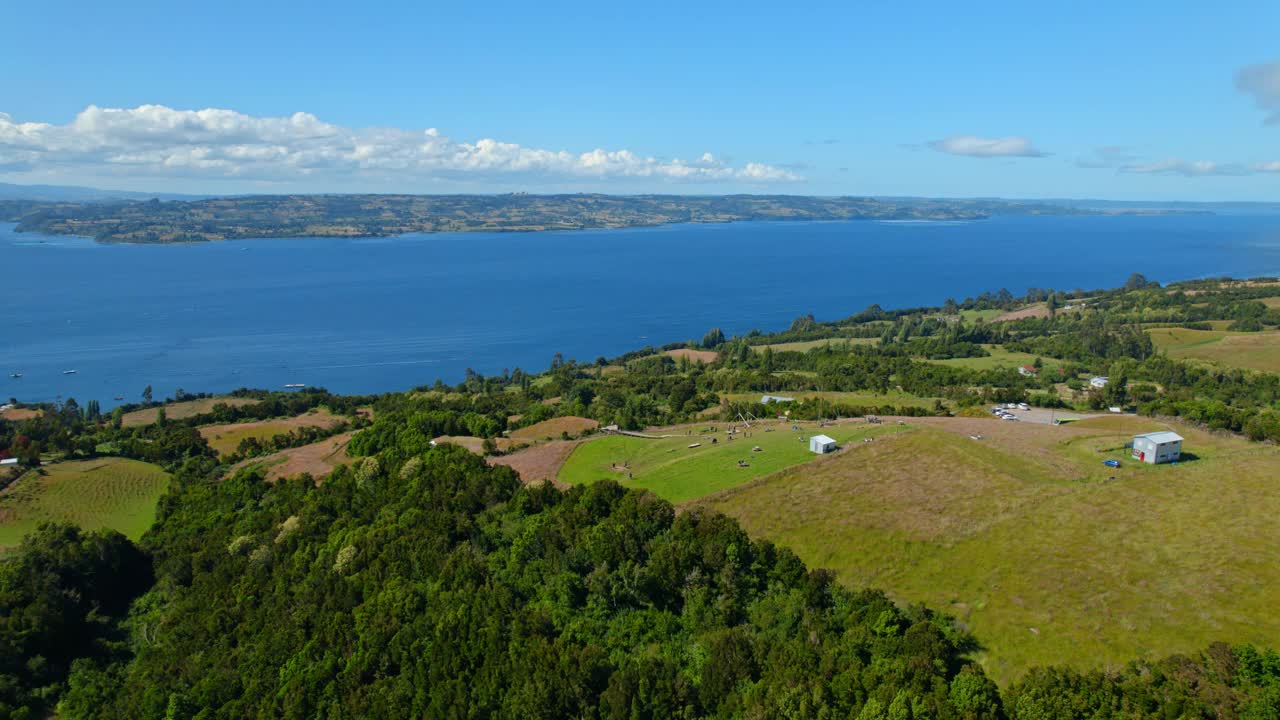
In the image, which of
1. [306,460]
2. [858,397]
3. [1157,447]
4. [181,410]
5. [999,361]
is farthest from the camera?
[999,361]

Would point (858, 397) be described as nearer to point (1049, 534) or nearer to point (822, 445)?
point (822, 445)

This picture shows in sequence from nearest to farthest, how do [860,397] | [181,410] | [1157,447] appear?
1. [1157,447]
2. [860,397]
3. [181,410]

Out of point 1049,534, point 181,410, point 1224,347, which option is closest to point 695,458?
point 1049,534

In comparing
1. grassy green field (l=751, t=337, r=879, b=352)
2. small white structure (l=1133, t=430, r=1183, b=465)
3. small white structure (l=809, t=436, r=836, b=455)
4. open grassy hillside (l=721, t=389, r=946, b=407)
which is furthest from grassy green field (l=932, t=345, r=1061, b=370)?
small white structure (l=809, t=436, r=836, b=455)

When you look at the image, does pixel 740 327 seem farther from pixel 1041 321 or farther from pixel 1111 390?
pixel 1111 390

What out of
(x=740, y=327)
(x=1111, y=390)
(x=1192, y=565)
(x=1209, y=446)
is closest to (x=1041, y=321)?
(x=740, y=327)

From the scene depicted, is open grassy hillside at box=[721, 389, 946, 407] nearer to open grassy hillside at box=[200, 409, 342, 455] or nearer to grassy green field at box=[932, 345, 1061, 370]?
grassy green field at box=[932, 345, 1061, 370]

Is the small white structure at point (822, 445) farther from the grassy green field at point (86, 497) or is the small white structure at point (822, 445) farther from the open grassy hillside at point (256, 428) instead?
the open grassy hillside at point (256, 428)
